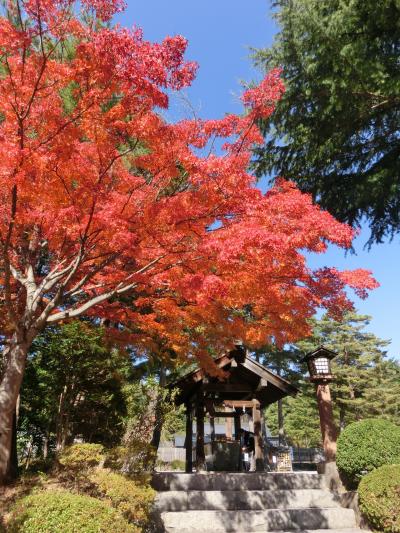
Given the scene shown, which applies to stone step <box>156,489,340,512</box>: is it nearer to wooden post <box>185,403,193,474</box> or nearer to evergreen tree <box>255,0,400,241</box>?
wooden post <box>185,403,193,474</box>

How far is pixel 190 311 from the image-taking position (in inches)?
341

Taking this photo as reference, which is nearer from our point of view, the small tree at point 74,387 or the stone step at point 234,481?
the stone step at point 234,481

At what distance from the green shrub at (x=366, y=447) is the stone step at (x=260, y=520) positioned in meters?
0.85

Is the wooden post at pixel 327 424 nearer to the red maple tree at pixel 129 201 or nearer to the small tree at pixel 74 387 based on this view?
the red maple tree at pixel 129 201

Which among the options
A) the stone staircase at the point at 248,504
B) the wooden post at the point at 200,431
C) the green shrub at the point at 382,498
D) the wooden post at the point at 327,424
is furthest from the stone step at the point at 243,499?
the wooden post at the point at 200,431

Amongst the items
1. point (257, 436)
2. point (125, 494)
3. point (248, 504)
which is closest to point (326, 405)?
point (257, 436)

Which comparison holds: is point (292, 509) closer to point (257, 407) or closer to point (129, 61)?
point (257, 407)

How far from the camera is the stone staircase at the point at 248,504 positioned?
7312mm

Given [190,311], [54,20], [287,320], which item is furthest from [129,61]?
[287,320]

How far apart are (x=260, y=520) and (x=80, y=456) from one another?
12.2ft

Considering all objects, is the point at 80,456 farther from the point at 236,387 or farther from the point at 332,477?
the point at 236,387

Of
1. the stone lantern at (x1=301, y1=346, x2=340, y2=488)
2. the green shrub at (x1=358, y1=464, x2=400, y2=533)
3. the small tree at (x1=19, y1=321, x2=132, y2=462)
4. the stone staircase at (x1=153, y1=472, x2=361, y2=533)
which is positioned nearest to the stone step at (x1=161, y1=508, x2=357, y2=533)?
the stone staircase at (x1=153, y1=472, x2=361, y2=533)

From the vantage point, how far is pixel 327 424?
988 centimetres

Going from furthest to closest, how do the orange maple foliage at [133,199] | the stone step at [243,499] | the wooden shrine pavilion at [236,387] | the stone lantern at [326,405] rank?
the wooden shrine pavilion at [236,387] < the stone lantern at [326,405] < the stone step at [243,499] < the orange maple foliage at [133,199]
